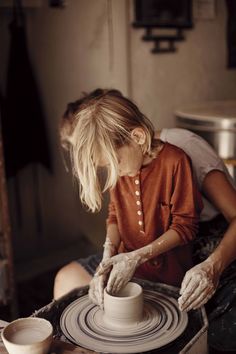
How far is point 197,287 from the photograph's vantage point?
1.31 m

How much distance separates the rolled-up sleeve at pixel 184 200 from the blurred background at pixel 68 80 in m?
1.39

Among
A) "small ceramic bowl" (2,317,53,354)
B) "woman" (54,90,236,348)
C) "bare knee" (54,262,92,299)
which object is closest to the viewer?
"small ceramic bowl" (2,317,53,354)

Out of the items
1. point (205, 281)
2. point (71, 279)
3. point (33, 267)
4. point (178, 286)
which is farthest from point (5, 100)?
point (205, 281)

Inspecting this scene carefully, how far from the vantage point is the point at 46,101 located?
126 inches

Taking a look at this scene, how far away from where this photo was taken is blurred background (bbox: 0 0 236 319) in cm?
278

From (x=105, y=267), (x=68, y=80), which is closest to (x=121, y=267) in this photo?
(x=105, y=267)

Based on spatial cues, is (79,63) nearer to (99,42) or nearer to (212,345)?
(99,42)

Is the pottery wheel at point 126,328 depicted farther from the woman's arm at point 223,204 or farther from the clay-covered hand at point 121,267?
the woman's arm at point 223,204

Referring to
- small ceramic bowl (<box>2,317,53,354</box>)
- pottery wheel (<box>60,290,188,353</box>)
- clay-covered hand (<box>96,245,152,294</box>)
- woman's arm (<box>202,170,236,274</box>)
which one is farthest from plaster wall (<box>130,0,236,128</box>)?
small ceramic bowl (<box>2,317,53,354</box>)

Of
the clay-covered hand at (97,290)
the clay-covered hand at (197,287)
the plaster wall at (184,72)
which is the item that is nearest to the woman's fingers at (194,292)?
the clay-covered hand at (197,287)

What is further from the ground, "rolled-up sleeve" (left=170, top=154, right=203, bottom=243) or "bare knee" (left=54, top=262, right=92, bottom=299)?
"rolled-up sleeve" (left=170, top=154, right=203, bottom=243)

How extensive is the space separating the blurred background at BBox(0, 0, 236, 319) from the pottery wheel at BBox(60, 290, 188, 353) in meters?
1.30

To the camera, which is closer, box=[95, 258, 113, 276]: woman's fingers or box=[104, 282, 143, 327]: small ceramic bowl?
box=[104, 282, 143, 327]: small ceramic bowl

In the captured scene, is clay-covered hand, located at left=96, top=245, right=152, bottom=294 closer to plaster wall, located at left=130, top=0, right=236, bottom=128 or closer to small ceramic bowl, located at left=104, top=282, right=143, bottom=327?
small ceramic bowl, located at left=104, top=282, right=143, bottom=327
